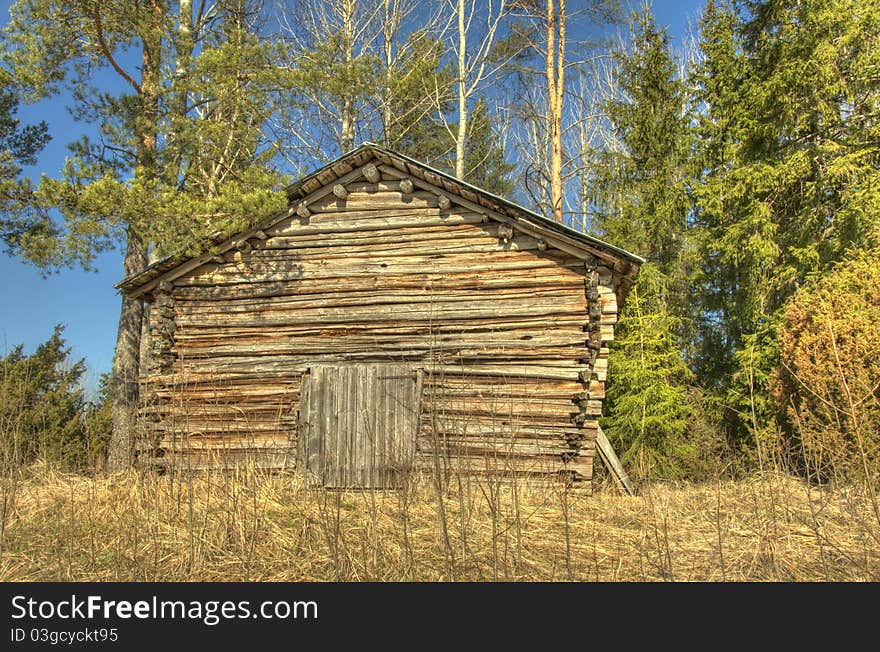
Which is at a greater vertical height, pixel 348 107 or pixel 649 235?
pixel 348 107

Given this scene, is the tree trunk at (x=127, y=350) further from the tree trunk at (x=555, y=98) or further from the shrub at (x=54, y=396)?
the tree trunk at (x=555, y=98)

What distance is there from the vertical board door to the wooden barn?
0.08 feet

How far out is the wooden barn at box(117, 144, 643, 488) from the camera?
849cm

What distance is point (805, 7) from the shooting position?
14.8 metres

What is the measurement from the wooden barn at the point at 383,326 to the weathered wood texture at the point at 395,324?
2 centimetres

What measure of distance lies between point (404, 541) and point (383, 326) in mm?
4802

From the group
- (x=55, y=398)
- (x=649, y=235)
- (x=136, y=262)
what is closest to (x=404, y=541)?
(x=136, y=262)

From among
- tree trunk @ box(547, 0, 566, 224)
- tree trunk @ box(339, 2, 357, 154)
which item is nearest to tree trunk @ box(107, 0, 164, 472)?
tree trunk @ box(339, 2, 357, 154)

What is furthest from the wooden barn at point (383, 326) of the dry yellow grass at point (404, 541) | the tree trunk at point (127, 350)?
the tree trunk at point (127, 350)

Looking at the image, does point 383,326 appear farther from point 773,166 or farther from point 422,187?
point 773,166

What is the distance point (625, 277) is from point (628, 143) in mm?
10685

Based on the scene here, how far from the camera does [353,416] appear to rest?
879cm

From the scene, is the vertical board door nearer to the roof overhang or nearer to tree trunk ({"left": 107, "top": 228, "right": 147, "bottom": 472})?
the roof overhang
